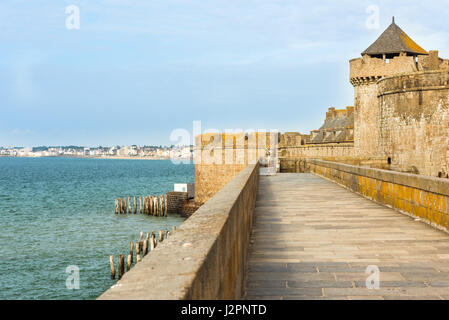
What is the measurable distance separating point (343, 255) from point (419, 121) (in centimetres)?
1700

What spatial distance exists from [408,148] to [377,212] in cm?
1327

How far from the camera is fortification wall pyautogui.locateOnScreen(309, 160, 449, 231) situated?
7105mm

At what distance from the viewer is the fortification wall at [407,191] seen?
7.11m

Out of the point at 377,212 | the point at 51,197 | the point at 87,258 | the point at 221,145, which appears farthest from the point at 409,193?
the point at 51,197

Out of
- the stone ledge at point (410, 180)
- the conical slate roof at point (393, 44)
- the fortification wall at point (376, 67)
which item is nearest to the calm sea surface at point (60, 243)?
the stone ledge at point (410, 180)

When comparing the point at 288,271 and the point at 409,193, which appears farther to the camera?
the point at 409,193

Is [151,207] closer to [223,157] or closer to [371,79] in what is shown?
[223,157]

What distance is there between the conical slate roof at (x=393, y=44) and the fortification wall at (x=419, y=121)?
916 inches

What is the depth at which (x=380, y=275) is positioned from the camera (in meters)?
4.83

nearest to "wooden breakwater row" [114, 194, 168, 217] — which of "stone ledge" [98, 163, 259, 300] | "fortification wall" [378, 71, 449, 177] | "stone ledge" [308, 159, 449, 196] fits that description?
"fortification wall" [378, 71, 449, 177]

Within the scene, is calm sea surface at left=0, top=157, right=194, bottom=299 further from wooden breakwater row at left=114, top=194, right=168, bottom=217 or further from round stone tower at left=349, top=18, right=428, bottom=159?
round stone tower at left=349, top=18, right=428, bottom=159

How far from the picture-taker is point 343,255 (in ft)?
18.8

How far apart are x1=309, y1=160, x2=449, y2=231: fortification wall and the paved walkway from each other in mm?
226

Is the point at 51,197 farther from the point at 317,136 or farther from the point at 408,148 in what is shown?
the point at 408,148
